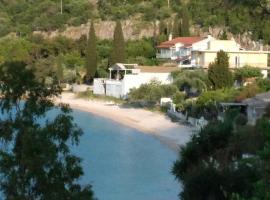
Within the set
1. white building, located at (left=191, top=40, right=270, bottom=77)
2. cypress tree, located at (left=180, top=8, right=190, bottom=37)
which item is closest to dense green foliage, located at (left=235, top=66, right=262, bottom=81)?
white building, located at (left=191, top=40, right=270, bottom=77)

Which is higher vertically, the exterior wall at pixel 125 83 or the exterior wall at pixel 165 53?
the exterior wall at pixel 165 53

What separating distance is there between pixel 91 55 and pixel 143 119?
1627 centimetres

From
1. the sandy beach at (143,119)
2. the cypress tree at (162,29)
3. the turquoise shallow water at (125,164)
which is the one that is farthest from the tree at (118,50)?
the cypress tree at (162,29)

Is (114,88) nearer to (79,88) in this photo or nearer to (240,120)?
(79,88)

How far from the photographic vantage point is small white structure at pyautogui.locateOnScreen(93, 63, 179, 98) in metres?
57.8

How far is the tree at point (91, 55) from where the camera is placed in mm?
63812

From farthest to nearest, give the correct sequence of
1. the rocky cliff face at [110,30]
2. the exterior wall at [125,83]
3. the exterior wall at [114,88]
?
the rocky cliff face at [110,30] → the exterior wall at [114,88] → the exterior wall at [125,83]

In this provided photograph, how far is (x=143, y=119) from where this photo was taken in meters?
49.4

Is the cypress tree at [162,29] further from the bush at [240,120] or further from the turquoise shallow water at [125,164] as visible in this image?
the bush at [240,120]

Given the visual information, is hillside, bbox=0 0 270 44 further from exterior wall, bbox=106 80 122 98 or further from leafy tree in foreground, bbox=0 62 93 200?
leafy tree in foreground, bbox=0 62 93 200

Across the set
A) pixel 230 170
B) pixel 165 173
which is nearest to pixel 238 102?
pixel 165 173

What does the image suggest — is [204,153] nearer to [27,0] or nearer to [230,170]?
[230,170]

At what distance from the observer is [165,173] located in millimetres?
29031

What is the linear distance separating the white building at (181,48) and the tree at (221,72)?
1280 centimetres
